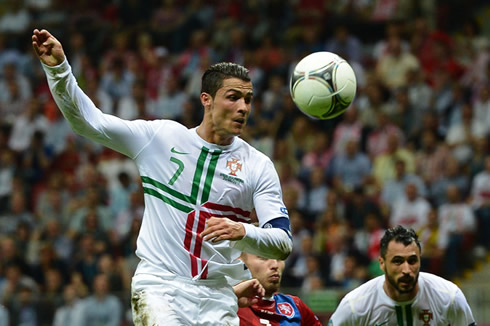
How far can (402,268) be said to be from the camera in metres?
7.70

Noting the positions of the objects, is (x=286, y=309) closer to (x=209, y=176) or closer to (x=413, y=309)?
(x=413, y=309)

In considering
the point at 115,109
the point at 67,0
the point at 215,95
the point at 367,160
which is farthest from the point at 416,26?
the point at 215,95

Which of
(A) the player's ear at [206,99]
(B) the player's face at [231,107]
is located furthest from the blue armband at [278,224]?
(A) the player's ear at [206,99]

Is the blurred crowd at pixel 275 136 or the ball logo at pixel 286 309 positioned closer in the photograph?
the ball logo at pixel 286 309

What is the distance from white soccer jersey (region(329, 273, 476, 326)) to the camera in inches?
306

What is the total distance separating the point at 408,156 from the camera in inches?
583

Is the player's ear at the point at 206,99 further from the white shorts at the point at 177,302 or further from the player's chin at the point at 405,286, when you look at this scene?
the player's chin at the point at 405,286

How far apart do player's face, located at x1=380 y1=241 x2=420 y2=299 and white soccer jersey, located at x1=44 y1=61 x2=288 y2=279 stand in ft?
5.08

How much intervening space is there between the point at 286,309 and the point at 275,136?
8.03 metres

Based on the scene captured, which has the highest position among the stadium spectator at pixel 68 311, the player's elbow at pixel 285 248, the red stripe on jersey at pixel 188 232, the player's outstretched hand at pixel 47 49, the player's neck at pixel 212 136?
the player's outstretched hand at pixel 47 49

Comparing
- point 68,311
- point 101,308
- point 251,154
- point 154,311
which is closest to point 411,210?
point 101,308

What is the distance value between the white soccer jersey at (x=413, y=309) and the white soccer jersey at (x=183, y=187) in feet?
4.68

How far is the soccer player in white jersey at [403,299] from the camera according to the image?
304 inches

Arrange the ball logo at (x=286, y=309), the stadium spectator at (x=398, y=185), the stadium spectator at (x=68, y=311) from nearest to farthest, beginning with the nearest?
the ball logo at (x=286, y=309), the stadium spectator at (x=68, y=311), the stadium spectator at (x=398, y=185)
